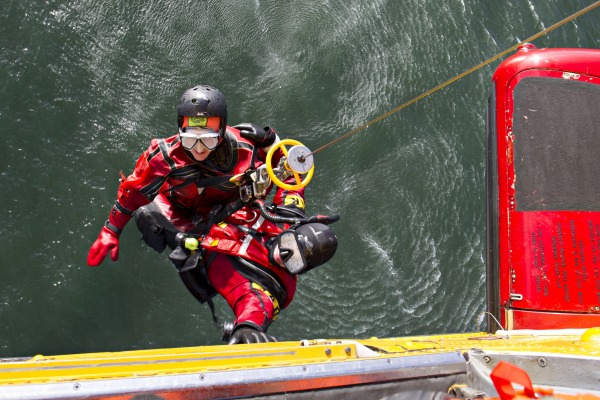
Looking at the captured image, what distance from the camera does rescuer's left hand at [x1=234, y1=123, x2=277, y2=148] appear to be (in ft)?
12.8

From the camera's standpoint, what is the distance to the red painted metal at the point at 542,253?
3732 millimetres

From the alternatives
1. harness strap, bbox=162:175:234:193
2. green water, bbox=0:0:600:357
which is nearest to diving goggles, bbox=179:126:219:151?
harness strap, bbox=162:175:234:193

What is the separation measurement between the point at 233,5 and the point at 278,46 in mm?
513

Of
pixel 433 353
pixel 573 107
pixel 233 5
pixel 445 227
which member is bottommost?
pixel 433 353

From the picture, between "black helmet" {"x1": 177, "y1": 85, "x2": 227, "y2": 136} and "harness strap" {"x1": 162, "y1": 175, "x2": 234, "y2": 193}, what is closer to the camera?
"black helmet" {"x1": 177, "y1": 85, "x2": 227, "y2": 136}

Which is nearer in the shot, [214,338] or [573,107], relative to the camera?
[573,107]

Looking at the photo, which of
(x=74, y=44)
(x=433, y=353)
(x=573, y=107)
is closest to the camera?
(x=433, y=353)

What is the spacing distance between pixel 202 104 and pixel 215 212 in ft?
2.57

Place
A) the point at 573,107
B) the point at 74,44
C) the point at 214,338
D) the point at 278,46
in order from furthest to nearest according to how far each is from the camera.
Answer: the point at 278,46 → the point at 74,44 → the point at 214,338 → the point at 573,107

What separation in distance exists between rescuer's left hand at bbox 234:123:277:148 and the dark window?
144 cm

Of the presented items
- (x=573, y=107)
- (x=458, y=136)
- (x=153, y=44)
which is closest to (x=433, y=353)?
(x=573, y=107)

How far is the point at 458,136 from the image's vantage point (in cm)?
550

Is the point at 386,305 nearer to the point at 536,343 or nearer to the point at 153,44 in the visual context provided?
the point at 536,343

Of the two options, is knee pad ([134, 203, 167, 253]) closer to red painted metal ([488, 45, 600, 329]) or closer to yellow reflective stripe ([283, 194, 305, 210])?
yellow reflective stripe ([283, 194, 305, 210])
